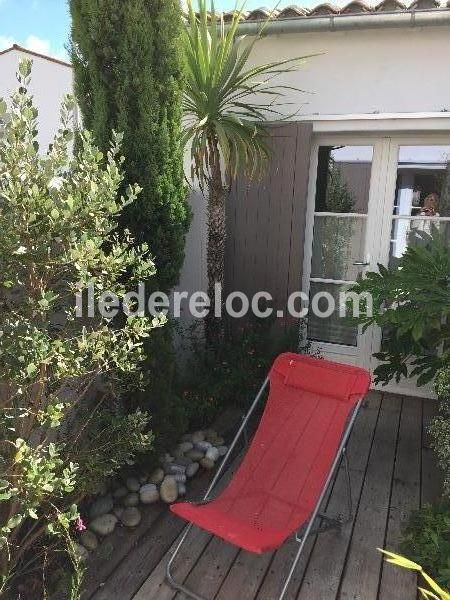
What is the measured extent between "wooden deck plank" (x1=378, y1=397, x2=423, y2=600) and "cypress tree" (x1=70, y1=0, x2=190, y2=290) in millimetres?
2228

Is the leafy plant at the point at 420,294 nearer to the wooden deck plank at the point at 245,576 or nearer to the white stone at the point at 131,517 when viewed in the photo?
the wooden deck plank at the point at 245,576

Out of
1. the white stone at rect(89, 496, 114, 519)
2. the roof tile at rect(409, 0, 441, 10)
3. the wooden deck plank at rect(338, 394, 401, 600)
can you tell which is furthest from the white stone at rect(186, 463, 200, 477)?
the roof tile at rect(409, 0, 441, 10)

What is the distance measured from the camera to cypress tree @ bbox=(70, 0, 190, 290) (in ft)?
8.95

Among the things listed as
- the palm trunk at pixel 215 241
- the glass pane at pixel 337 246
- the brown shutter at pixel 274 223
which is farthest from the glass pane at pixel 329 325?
the palm trunk at pixel 215 241

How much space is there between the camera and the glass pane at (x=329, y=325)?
4996 mm

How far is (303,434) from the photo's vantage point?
2969mm

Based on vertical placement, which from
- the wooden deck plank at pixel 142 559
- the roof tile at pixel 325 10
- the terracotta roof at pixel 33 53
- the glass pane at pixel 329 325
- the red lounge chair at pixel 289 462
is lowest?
the wooden deck plank at pixel 142 559

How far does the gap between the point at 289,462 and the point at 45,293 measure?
72.1 inches

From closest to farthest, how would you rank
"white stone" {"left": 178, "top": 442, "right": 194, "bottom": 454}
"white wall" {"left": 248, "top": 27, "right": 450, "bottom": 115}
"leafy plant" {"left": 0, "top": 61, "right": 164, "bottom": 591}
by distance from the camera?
"leafy plant" {"left": 0, "top": 61, "right": 164, "bottom": 591}
"white stone" {"left": 178, "top": 442, "right": 194, "bottom": 454}
"white wall" {"left": 248, "top": 27, "right": 450, "bottom": 115}

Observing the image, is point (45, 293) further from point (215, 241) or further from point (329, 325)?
point (329, 325)

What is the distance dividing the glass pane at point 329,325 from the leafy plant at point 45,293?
299 centimetres

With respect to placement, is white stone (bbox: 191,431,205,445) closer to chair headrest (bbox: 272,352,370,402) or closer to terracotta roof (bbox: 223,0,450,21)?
chair headrest (bbox: 272,352,370,402)

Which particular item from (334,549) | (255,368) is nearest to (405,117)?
(255,368)

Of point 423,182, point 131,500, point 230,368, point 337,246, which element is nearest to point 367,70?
point 423,182
